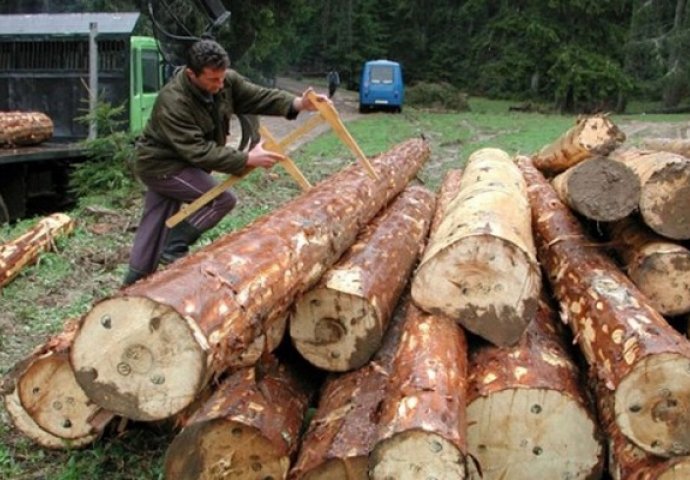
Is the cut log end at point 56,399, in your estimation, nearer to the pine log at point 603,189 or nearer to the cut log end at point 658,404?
the cut log end at point 658,404

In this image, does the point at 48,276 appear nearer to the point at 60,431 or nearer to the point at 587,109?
the point at 60,431

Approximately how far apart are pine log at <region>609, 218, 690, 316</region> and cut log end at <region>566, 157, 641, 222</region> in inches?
10.8

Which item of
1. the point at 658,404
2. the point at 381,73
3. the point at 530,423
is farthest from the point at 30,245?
the point at 381,73

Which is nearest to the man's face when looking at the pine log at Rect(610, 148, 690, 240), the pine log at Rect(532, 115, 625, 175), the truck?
the pine log at Rect(610, 148, 690, 240)

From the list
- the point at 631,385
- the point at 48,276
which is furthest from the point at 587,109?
the point at 631,385

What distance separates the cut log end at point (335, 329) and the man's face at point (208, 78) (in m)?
1.82

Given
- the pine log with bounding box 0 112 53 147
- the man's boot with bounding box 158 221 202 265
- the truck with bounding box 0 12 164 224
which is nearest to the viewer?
the man's boot with bounding box 158 221 202 265

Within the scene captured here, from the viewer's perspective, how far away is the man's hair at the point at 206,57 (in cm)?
508

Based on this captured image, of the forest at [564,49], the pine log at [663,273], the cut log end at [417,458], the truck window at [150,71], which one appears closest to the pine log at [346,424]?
the cut log end at [417,458]

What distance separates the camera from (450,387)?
343cm

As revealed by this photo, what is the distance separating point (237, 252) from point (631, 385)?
1.89 m

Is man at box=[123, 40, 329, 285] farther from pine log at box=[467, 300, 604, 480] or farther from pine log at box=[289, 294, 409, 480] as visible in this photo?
pine log at box=[467, 300, 604, 480]

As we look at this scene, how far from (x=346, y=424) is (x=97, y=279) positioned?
4.46 meters

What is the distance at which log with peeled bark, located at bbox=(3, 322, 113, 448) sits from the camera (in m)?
4.07
